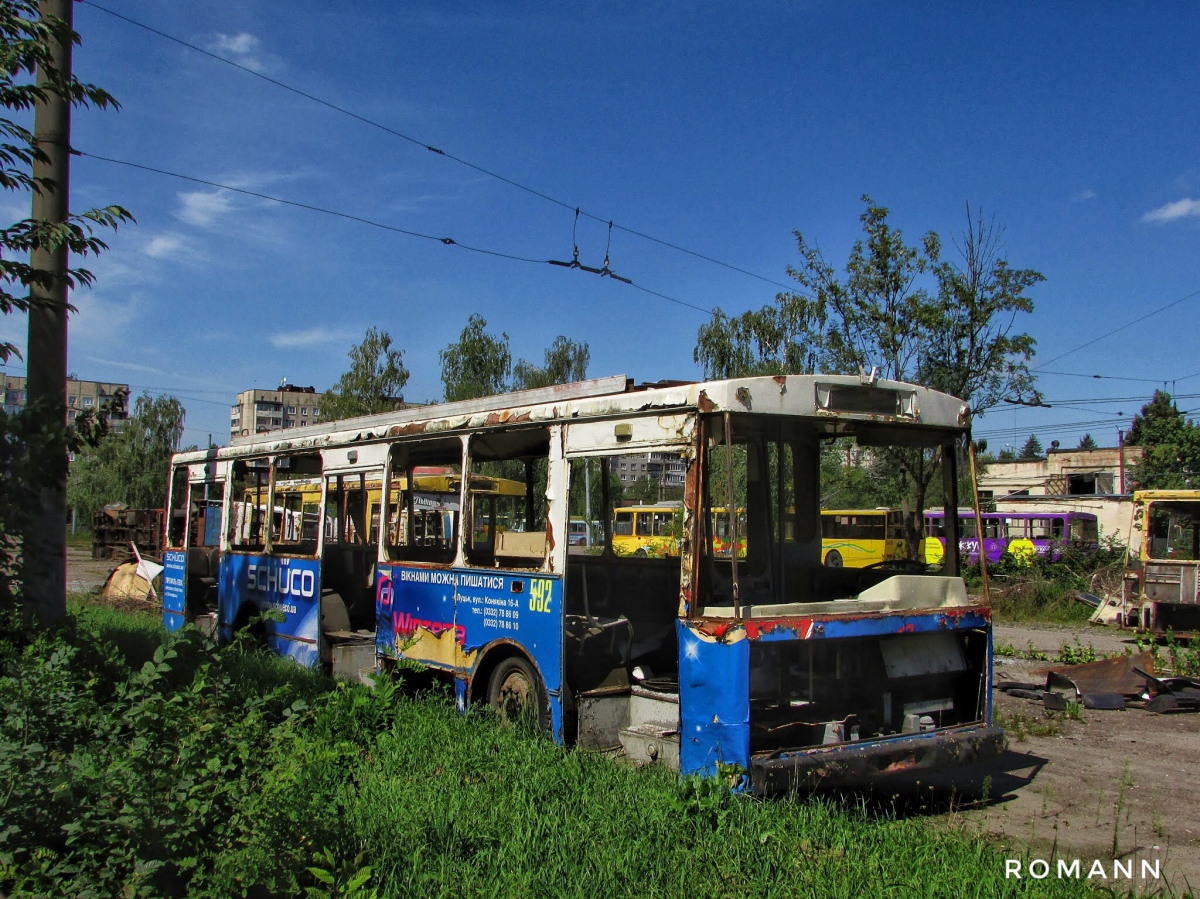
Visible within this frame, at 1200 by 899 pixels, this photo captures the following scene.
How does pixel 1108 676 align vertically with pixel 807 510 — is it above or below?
below

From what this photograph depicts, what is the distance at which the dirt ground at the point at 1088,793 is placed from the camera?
5438 mm

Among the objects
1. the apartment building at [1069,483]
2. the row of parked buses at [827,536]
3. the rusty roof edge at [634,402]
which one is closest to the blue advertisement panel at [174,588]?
the rusty roof edge at [634,402]

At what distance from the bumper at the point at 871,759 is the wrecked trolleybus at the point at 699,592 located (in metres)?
0.01

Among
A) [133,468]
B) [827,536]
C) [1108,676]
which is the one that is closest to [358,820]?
[827,536]

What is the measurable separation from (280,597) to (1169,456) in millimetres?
42996

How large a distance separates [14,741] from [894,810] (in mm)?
4881

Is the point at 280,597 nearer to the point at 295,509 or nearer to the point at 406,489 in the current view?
the point at 406,489

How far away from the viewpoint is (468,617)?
25.5 feet

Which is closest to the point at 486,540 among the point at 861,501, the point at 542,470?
the point at 542,470

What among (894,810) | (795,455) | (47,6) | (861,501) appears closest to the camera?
(894,810)

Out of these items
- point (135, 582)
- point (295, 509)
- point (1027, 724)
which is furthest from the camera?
point (135, 582)

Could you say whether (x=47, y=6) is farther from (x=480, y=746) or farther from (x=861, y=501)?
(x=861, y=501)

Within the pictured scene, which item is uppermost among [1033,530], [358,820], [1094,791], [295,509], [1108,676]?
[295,509]

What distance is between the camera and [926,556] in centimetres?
713
